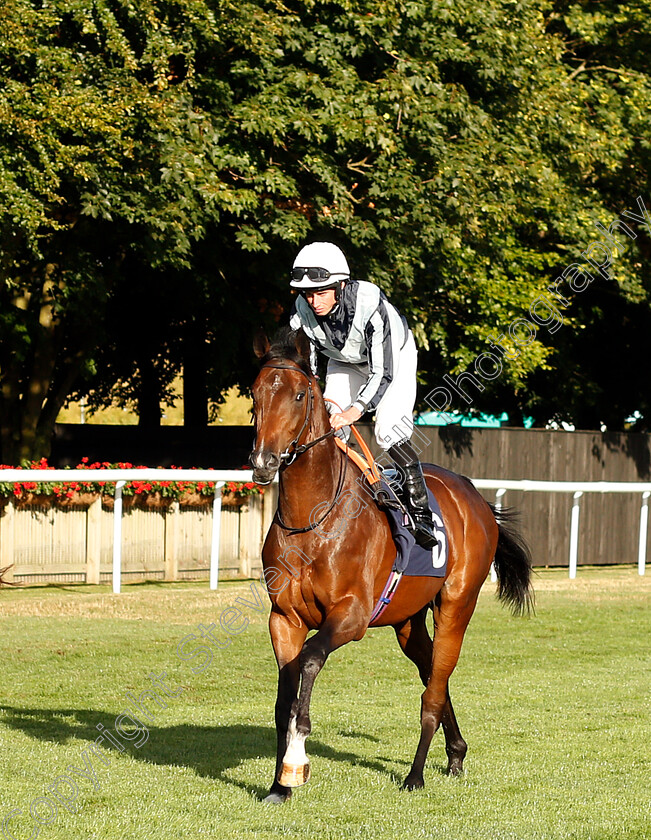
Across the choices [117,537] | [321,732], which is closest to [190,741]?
[321,732]

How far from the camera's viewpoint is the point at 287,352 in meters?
5.00

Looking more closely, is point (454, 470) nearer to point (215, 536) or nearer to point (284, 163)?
point (215, 536)

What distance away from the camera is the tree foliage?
12086 millimetres

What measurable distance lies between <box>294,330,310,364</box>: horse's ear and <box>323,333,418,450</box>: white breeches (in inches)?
18.5

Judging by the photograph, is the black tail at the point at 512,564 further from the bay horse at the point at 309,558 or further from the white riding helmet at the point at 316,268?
the white riding helmet at the point at 316,268

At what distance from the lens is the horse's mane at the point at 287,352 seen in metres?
4.99

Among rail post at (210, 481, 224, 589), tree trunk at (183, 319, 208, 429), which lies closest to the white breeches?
rail post at (210, 481, 224, 589)

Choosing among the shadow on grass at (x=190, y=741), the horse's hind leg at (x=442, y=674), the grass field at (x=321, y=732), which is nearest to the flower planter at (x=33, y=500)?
the grass field at (x=321, y=732)

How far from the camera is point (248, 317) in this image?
16.0 meters

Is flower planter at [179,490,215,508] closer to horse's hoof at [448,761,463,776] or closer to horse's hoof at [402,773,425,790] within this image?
horse's hoof at [448,761,463,776]

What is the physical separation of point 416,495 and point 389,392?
1.69ft

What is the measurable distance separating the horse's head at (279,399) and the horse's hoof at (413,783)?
1.57 metres

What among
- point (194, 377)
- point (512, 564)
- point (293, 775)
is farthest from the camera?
point (194, 377)

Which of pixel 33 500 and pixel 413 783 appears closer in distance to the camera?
pixel 413 783
